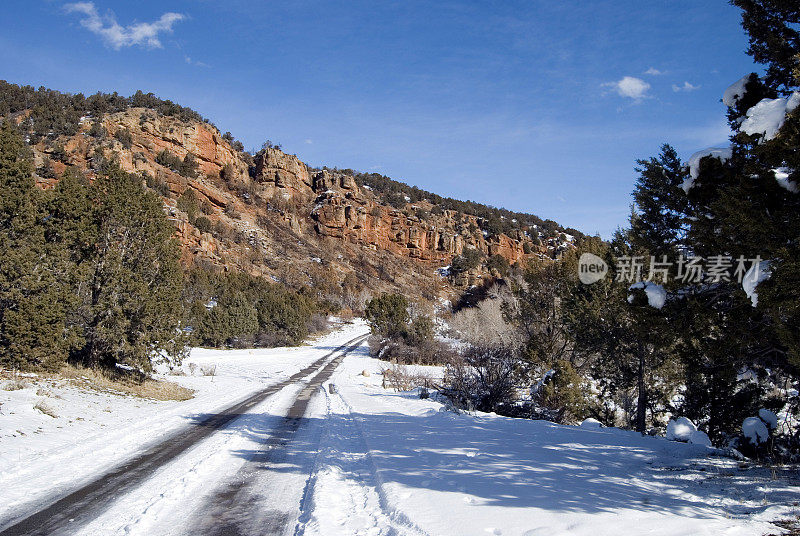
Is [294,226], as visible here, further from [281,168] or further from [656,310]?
[656,310]

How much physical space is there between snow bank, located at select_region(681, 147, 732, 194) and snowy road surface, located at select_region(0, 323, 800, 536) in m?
3.86

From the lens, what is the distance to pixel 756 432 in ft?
22.8

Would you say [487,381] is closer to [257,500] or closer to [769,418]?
[769,418]

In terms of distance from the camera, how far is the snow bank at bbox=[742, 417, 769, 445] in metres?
6.92

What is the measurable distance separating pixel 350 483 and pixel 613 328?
10.9m

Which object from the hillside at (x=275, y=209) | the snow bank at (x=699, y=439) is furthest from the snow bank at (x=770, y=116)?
the hillside at (x=275, y=209)

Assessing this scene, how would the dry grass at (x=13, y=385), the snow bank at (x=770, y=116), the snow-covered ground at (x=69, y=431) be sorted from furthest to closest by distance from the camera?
1. the dry grass at (x=13, y=385)
2. the snow-covered ground at (x=69, y=431)
3. the snow bank at (x=770, y=116)

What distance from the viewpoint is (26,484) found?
228 inches

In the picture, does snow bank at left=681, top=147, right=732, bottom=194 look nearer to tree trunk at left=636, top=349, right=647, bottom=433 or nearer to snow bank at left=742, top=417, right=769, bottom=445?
snow bank at left=742, top=417, right=769, bottom=445

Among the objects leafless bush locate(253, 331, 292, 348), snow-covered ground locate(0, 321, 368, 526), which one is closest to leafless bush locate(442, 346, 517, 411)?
snow-covered ground locate(0, 321, 368, 526)

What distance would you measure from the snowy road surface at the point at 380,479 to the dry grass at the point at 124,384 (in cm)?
294

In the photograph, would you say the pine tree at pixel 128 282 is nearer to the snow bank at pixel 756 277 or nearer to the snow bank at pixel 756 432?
the snow bank at pixel 756 277

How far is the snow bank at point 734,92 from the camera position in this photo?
20.9 ft

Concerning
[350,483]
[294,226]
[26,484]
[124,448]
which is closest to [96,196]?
[124,448]
